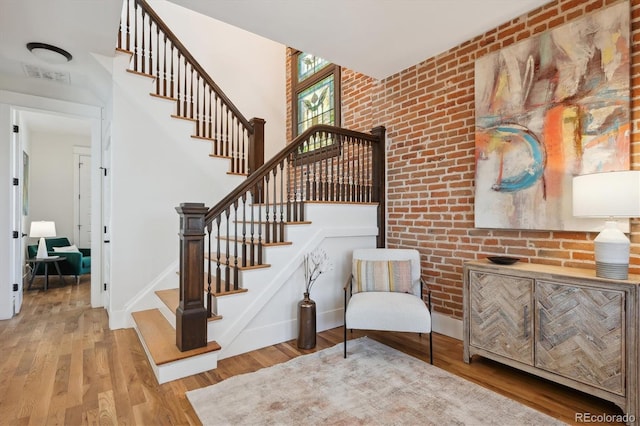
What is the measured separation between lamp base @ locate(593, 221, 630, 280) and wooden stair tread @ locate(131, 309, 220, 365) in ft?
8.64

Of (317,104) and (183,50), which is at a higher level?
(183,50)

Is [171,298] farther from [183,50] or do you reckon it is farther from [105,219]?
[183,50]

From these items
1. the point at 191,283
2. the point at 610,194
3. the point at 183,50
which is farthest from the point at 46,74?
the point at 610,194

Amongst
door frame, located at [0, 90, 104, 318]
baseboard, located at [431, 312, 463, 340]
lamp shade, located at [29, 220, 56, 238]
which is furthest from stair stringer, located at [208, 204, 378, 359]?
lamp shade, located at [29, 220, 56, 238]

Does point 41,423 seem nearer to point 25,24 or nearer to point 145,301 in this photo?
point 145,301

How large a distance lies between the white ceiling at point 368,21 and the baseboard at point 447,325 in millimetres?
2632

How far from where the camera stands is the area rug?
1.83 m

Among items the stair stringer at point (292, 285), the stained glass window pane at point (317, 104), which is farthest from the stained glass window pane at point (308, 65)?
the stair stringer at point (292, 285)

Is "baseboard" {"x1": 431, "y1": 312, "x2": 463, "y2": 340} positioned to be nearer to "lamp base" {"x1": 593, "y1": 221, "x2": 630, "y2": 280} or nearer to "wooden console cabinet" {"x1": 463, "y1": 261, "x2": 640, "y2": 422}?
"wooden console cabinet" {"x1": 463, "y1": 261, "x2": 640, "y2": 422}

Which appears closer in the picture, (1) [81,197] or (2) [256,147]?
(2) [256,147]

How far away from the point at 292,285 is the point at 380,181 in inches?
62.9

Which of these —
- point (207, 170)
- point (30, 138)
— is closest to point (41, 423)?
point (207, 170)

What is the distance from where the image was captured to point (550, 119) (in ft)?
7.83

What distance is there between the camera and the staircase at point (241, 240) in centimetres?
245
